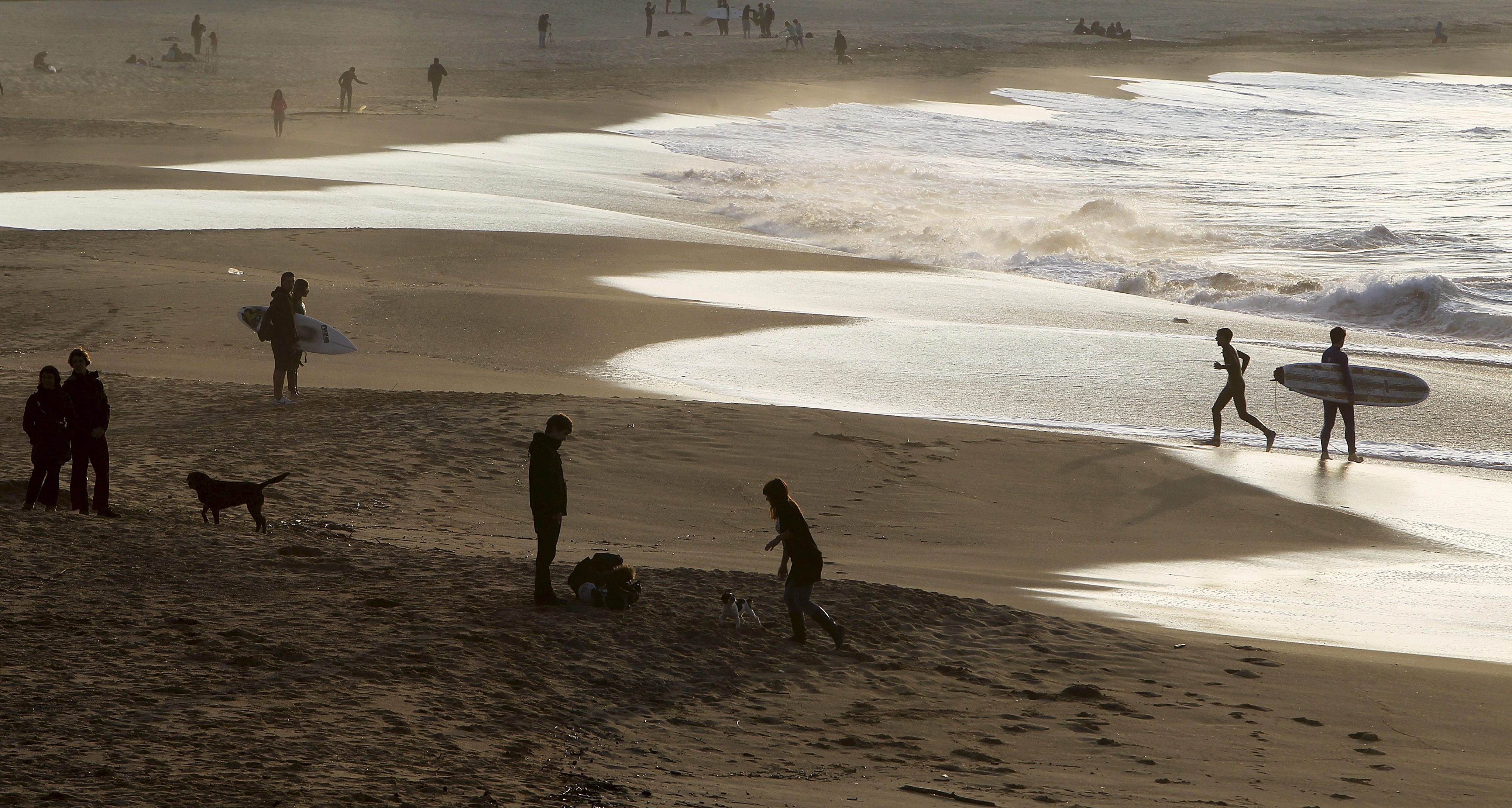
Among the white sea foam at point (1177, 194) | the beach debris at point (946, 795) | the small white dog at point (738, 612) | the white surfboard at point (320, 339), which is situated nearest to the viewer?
the beach debris at point (946, 795)

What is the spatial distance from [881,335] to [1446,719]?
11.4m

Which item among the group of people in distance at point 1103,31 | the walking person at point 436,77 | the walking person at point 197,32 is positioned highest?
the group of people in distance at point 1103,31

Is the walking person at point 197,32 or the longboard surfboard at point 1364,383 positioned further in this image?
the walking person at point 197,32

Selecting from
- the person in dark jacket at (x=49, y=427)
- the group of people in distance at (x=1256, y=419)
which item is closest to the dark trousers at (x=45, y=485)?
the person in dark jacket at (x=49, y=427)

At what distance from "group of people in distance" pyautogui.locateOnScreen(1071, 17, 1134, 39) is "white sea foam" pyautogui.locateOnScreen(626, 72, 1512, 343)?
22.8 meters

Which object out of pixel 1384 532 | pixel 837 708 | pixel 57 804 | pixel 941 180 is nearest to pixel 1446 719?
pixel 837 708

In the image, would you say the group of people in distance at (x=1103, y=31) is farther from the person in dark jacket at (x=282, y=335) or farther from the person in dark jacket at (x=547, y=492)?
the person in dark jacket at (x=547, y=492)

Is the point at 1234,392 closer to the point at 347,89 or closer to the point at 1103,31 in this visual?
the point at 347,89

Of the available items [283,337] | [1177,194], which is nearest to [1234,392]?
[283,337]

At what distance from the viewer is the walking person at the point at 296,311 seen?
42.0 ft

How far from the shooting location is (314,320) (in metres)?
14.3

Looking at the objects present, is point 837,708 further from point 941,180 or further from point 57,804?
point 941,180

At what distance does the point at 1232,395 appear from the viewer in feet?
45.4

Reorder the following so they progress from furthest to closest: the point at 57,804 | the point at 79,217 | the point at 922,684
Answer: the point at 79,217
the point at 922,684
the point at 57,804
